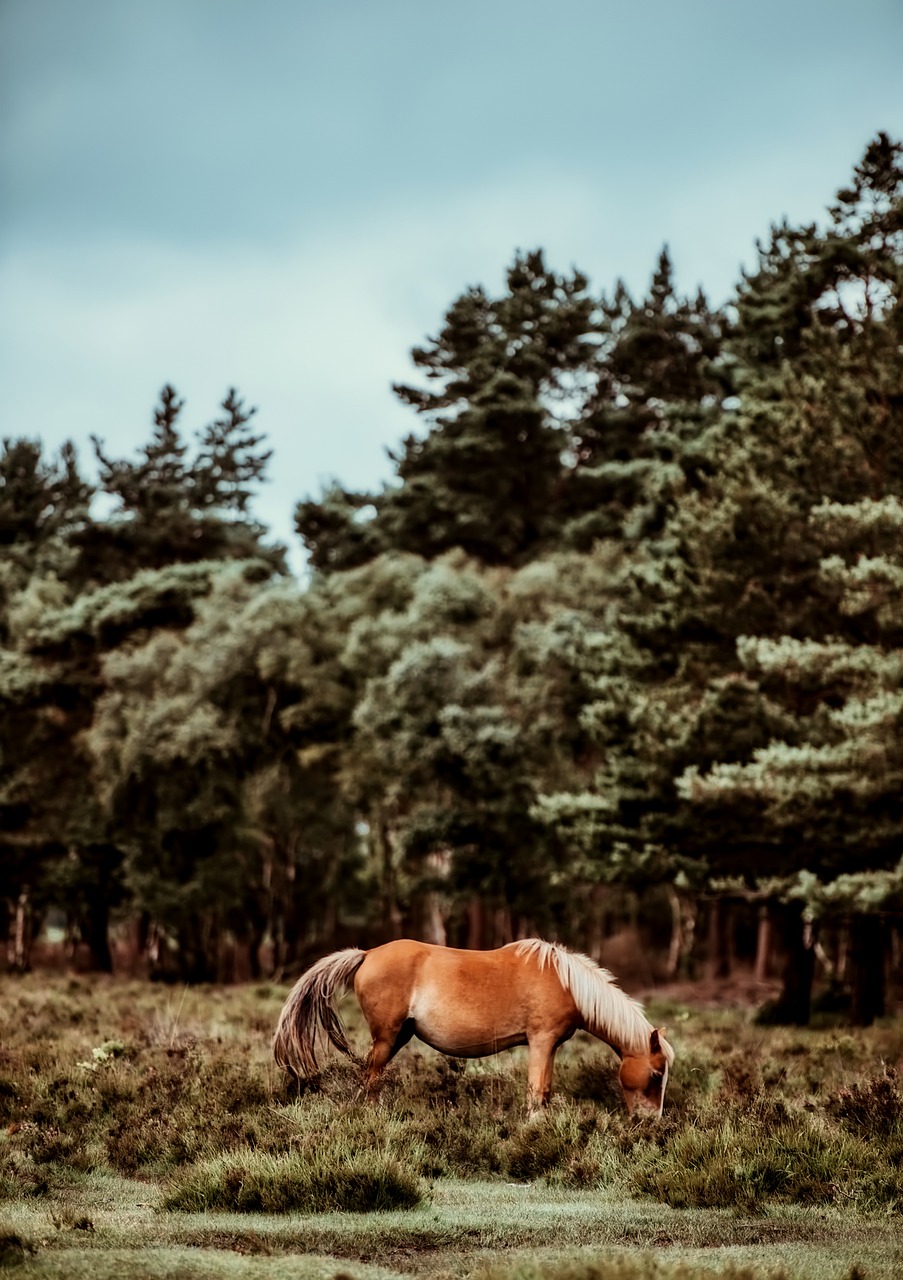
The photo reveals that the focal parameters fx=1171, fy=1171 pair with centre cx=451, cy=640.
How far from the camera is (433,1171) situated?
8.06 m

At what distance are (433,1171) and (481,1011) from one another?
1.30 meters

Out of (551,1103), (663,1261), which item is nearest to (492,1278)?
(663,1261)

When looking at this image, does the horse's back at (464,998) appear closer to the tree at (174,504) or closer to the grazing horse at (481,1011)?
the grazing horse at (481,1011)

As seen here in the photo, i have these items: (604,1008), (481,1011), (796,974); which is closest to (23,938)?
(796,974)

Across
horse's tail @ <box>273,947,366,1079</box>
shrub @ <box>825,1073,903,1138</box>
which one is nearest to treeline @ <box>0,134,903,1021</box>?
shrub @ <box>825,1073,903,1138</box>

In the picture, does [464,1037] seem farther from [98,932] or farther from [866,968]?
[98,932]

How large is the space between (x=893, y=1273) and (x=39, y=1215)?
4581mm

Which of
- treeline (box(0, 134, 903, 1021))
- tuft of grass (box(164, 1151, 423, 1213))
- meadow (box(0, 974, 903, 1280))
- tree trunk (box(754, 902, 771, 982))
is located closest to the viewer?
meadow (box(0, 974, 903, 1280))

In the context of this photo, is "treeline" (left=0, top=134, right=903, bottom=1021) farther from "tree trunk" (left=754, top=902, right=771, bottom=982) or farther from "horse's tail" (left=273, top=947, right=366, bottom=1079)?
"horse's tail" (left=273, top=947, right=366, bottom=1079)

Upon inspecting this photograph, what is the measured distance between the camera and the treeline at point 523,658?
2017 cm

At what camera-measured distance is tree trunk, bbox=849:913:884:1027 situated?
20641mm

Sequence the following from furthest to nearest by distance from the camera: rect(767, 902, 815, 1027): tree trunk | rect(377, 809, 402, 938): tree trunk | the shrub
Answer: rect(377, 809, 402, 938): tree trunk, rect(767, 902, 815, 1027): tree trunk, the shrub

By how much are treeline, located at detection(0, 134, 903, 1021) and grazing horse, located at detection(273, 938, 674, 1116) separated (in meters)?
8.18

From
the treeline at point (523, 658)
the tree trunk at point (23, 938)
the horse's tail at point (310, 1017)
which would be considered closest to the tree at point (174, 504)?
the treeline at point (523, 658)
